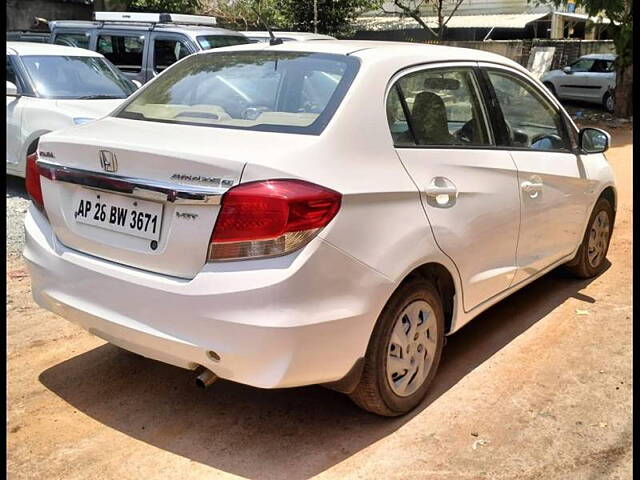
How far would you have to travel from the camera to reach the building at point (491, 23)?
29.9m

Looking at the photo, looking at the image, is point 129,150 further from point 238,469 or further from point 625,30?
point 625,30

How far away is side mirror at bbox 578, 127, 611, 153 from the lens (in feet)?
15.3

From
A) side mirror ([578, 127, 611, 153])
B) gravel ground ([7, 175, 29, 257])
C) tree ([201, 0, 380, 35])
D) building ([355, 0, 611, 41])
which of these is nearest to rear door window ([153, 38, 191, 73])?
gravel ground ([7, 175, 29, 257])

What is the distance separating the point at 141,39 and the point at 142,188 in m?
9.10

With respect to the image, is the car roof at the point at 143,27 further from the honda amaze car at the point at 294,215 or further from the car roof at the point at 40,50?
the honda amaze car at the point at 294,215

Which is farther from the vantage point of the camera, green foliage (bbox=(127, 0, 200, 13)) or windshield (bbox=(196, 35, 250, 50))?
green foliage (bbox=(127, 0, 200, 13))

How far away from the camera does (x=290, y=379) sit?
8.90ft

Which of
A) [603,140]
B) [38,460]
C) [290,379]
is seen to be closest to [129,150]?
[290,379]

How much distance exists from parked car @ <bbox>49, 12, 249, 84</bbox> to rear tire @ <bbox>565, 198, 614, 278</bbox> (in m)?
7.11

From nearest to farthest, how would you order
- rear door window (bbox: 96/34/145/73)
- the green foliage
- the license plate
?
the license plate → rear door window (bbox: 96/34/145/73) → the green foliage

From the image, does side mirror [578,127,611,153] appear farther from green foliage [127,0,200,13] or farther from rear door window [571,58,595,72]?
green foliage [127,0,200,13]

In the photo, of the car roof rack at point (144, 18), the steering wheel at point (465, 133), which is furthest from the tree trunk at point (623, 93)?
the steering wheel at point (465, 133)

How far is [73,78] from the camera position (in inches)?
331

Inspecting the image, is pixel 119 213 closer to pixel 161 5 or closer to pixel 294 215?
pixel 294 215
